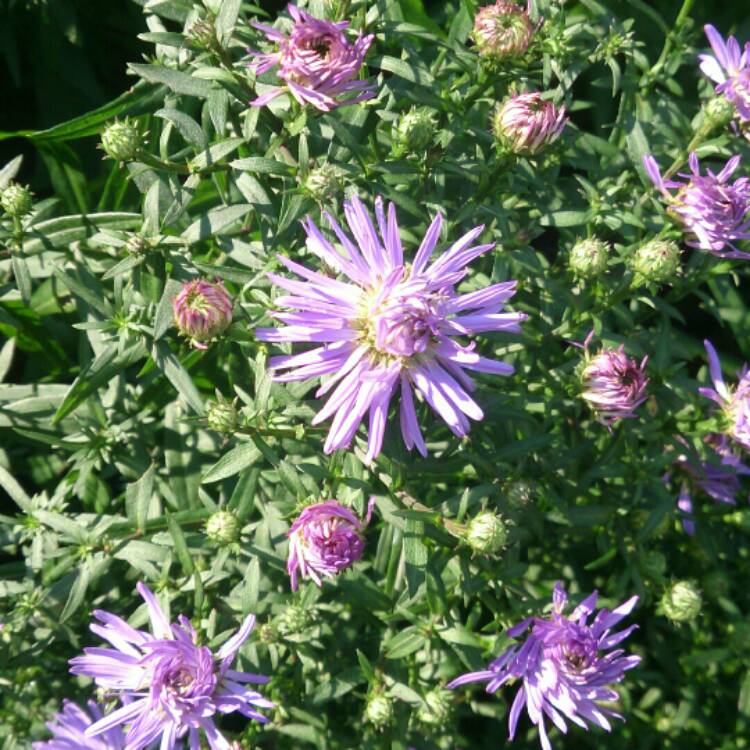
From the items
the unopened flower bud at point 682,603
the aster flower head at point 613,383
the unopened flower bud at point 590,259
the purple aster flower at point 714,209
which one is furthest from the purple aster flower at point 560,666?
the purple aster flower at point 714,209

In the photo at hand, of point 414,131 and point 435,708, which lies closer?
point 414,131

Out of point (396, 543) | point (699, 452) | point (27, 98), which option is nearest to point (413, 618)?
point (396, 543)

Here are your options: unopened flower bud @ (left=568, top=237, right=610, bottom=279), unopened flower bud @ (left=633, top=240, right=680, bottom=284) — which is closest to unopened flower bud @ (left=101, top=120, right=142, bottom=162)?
unopened flower bud @ (left=568, top=237, right=610, bottom=279)

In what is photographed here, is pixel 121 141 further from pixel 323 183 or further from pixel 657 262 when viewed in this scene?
pixel 657 262

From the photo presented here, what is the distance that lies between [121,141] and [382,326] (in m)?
0.85

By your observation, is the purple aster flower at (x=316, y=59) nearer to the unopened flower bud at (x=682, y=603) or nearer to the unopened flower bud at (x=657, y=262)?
the unopened flower bud at (x=657, y=262)

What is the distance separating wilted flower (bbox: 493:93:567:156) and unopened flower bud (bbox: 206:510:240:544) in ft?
3.97

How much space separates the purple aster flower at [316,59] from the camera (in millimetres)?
2031

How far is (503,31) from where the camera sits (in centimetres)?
227

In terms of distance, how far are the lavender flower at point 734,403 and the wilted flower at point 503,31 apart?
1.12 m

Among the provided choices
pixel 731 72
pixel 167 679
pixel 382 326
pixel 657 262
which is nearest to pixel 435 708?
pixel 167 679

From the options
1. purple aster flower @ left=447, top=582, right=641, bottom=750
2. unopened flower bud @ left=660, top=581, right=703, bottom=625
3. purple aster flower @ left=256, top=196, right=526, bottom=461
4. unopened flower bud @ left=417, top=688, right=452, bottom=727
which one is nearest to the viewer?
purple aster flower @ left=256, top=196, right=526, bottom=461

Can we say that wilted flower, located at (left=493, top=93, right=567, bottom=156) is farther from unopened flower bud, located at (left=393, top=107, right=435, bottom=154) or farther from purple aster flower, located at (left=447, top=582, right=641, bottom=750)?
purple aster flower, located at (left=447, top=582, right=641, bottom=750)

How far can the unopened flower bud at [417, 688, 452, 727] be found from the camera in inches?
101
